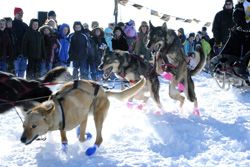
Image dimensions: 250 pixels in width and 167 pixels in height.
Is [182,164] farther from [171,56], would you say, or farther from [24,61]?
[24,61]

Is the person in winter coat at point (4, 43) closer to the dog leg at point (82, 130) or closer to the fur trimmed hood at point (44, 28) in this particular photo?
the fur trimmed hood at point (44, 28)

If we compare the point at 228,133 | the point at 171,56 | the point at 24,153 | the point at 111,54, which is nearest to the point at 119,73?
the point at 111,54

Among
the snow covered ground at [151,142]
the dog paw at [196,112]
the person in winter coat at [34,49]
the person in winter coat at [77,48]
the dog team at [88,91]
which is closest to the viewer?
the dog team at [88,91]

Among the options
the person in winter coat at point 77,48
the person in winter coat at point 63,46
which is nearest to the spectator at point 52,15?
the person in winter coat at point 63,46

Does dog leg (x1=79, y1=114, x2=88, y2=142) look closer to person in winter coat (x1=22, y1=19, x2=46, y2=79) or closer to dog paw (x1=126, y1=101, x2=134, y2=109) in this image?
dog paw (x1=126, y1=101, x2=134, y2=109)

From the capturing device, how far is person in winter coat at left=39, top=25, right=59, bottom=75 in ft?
33.3

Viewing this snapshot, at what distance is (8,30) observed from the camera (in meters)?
9.52

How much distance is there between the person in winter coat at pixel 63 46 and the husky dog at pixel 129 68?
2964 millimetres

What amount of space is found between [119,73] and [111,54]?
1.20 ft

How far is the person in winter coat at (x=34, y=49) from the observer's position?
31.9ft

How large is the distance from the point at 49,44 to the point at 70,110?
17.8 ft

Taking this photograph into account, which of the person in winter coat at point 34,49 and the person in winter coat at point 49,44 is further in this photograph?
the person in winter coat at point 49,44

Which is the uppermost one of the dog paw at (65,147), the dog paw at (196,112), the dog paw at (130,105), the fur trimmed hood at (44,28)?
the fur trimmed hood at (44,28)

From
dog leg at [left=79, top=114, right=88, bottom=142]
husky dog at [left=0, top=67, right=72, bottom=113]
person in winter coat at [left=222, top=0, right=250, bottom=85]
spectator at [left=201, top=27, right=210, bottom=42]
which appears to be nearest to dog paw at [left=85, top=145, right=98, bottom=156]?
dog leg at [left=79, top=114, right=88, bottom=142]
